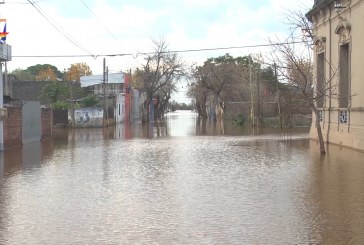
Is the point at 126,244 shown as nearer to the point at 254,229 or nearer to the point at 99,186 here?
the point at 254,229

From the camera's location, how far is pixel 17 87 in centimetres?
6044

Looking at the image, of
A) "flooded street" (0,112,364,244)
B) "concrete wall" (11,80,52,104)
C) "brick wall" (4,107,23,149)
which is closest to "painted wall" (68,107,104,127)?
"concrete wall" (11,80,52,104)

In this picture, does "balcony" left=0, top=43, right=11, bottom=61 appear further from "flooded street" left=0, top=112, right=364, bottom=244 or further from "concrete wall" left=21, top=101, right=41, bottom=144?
"flooded street" left=0, top=112, right=364, bottom=244

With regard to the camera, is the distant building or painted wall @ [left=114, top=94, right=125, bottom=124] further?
painted wall @ [left=114, top=94, right=125, bottom=124]

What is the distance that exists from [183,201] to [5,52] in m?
13.7

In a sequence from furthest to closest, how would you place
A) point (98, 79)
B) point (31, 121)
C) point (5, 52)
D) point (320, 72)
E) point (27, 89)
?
point (27, 89), point (98, 79), point (31, 121), point (320, 72), point (5, 52)

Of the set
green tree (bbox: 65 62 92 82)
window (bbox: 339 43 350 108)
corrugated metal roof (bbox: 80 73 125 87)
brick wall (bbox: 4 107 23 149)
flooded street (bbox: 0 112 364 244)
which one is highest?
green tree (bbox: 65 62 92 82)

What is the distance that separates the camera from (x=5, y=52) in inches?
788

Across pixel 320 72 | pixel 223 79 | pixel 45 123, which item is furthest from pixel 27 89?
pixel 320 72

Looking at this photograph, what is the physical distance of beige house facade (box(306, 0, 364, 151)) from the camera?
19.5 m

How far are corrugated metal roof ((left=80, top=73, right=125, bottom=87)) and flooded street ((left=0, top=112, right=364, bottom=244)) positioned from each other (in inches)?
1700

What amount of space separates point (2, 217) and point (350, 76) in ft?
54.1

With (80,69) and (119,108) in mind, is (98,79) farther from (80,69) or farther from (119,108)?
(80,69)

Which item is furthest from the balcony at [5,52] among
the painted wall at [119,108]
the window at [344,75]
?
the painted wall at [119,108]
